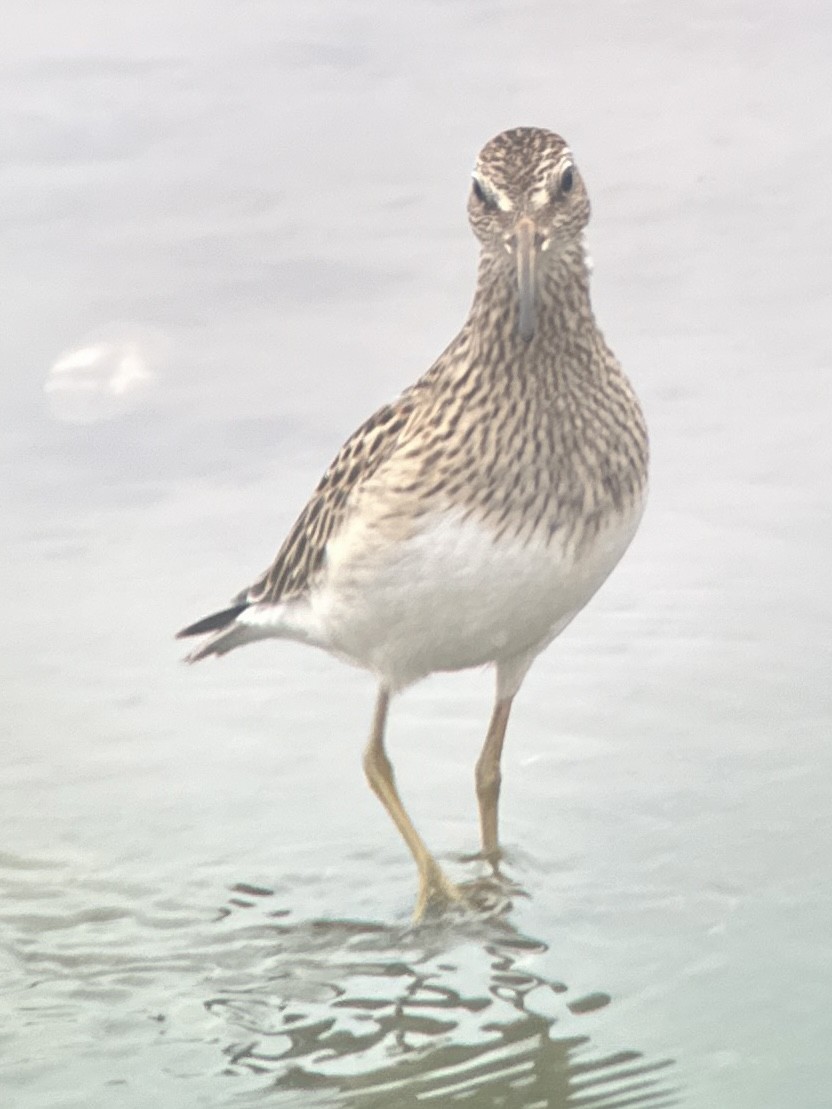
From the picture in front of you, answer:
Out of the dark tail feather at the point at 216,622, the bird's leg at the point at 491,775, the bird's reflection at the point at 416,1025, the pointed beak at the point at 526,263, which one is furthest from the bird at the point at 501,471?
the dark tail feather at the point at 216,622

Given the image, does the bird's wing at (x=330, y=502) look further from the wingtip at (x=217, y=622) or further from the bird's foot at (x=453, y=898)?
the bird's foot at (x=453, y=898)

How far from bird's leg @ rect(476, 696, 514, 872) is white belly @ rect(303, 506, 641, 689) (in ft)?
1.73

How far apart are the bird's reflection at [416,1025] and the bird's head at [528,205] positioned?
72.2 inches

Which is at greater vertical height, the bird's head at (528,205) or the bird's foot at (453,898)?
the bird's head at (528,205)

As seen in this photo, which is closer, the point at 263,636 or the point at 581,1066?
the point at 581,1066

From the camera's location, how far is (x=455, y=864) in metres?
8.50

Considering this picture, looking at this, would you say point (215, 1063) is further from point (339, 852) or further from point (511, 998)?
point (339, 852)

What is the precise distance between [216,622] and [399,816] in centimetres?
98

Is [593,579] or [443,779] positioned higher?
[593,579]

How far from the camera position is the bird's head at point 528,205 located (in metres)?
7.38

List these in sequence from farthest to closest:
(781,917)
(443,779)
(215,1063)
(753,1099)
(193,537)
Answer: (193,537) < (443,779) < (781,917) < (215,1063) < (753,1099)

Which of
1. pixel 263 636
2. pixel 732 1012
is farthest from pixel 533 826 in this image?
pixel 732 1012

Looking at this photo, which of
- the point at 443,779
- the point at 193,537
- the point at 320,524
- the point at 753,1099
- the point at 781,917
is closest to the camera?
the point at 753,1099

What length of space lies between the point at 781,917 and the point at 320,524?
1878 mm
